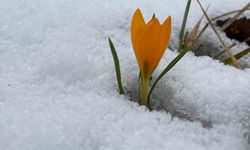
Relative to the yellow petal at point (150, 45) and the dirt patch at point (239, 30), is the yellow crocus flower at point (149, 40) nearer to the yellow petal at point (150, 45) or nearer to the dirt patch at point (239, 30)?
the yellow petal at point (150, 45)

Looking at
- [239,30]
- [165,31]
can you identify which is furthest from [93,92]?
[239,30]

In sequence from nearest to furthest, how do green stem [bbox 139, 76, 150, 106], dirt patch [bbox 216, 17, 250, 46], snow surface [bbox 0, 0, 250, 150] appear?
snow surface [bbox 0, 0, 250, 150] → green stem [bbox 139, 76, 150, 106] → dirt patch [bbox 216, 17, 250, 46]

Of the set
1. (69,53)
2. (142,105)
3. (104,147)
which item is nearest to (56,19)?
(69,53)

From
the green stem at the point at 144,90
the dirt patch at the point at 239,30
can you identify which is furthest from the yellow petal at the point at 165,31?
the dirt patch at the point at 239,30

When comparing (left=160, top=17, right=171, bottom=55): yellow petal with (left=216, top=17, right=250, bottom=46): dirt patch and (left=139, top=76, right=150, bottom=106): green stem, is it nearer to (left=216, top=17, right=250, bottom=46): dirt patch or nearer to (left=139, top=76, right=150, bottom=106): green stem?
(left=139, top=76, right=150, bottom=106): green stem

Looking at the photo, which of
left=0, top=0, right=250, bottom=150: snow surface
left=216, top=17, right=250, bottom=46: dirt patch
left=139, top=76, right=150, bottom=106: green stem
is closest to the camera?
left=0, top=0, right=250, bottom=150: snow surface

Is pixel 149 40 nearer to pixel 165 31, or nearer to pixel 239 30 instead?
pixel 165 31

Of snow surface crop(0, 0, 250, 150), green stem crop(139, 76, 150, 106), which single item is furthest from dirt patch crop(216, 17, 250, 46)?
green stem crop(139, 76, 150, 106)
